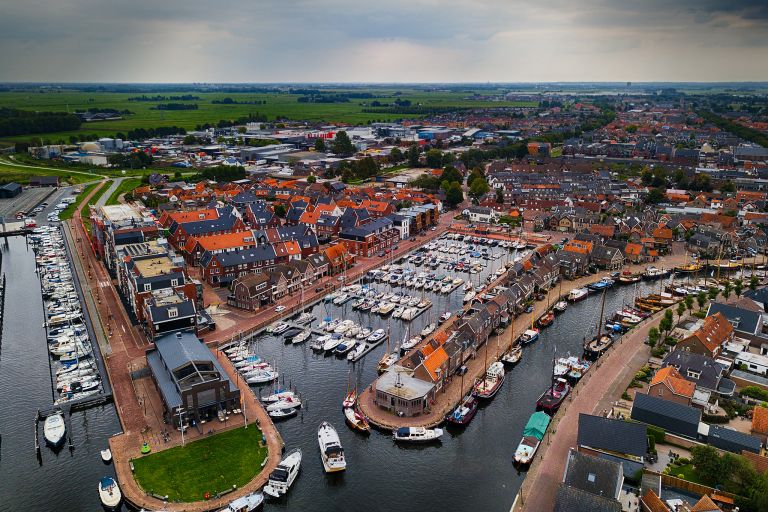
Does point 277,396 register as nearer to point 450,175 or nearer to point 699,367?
point 699,367

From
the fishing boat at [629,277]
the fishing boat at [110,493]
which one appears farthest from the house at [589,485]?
the fishing boat at [629,277]

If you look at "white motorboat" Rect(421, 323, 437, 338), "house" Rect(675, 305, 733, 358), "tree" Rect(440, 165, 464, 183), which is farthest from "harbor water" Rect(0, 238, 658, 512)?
"tree" Rect(440, 165, 464, 183)

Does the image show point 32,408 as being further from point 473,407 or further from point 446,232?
point 446,232

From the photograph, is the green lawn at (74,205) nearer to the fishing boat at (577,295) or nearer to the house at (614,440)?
the fishing boat at (577,295)

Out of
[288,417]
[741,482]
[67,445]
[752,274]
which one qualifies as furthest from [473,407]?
[752,274]

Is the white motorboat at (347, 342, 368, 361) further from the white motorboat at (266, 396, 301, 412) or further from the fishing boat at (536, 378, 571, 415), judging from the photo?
the fishing boat at (536, 378, 571, 415)
